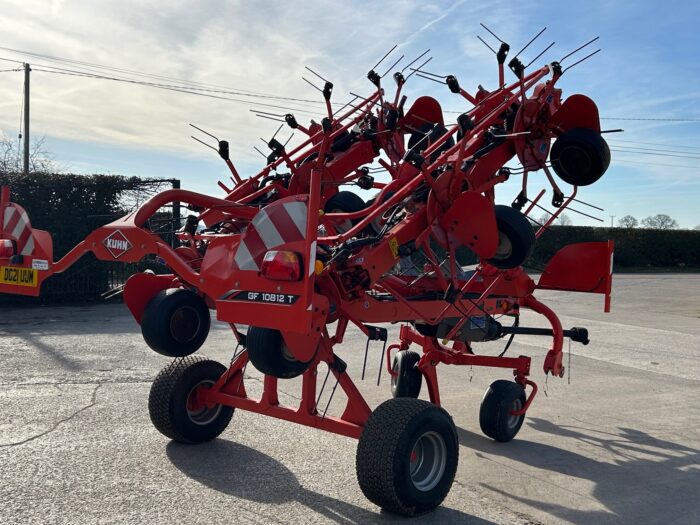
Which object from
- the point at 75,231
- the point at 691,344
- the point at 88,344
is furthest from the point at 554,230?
the point at 88,344

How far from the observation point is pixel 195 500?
4.23 metres

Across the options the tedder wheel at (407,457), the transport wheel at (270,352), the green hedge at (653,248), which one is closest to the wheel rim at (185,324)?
the transport wheel at (270,352)

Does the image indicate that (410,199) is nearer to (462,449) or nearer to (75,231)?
(462,449)

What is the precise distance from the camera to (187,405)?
17.4 ft

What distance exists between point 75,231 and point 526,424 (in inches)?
433

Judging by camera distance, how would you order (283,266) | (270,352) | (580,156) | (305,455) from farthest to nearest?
(305,455)
(580,156)
(270,352)
(283,266)

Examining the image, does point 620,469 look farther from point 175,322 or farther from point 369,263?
point 175,322

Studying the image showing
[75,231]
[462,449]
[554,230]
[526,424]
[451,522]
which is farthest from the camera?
[554,230]

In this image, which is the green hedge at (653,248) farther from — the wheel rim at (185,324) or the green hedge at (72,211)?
the wheel rim at (185,324)

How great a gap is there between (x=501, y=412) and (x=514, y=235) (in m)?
1.85

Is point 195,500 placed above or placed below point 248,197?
below

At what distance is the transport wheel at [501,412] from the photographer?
5777 millimetres

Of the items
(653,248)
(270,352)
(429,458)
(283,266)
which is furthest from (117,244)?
(653,248)

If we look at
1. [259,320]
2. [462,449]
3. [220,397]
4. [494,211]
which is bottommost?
[462,449]
